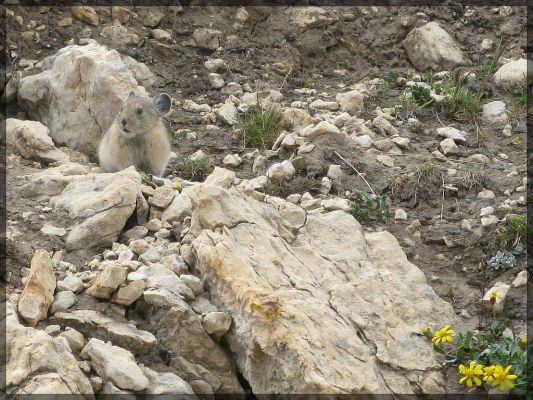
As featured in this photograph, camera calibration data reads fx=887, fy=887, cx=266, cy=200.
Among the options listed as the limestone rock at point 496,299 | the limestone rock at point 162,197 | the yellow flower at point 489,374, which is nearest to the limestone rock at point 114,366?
the limestone rock at point 162,197

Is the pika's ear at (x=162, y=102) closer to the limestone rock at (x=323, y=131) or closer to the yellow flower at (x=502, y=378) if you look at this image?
the limestone rock at (x=323, y=131)

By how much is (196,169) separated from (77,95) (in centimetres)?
200

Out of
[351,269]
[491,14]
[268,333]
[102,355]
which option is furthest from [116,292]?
[491,14]

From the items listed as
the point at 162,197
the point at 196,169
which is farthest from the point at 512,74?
the point at 162,197

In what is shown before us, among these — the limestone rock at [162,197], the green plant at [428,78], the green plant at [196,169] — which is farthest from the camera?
the green plant at [428,78]

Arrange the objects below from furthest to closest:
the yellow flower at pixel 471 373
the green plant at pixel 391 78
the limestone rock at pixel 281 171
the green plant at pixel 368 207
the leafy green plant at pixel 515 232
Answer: the green plant at pixel 391 78 < the limestone rock at pixel 281 171 < the green plant at pixel 368 207 < the leafy green plant at pixel 515 232 < the yellow flower at pixel 471 373

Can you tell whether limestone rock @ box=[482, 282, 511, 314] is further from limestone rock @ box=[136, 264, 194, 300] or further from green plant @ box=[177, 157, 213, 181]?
green plant @ box=[177, 157, 213, 181]

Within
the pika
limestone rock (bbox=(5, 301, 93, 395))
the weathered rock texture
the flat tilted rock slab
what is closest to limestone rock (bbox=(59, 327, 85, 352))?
limestone rock (bbox=(5, 301, 93, 395))

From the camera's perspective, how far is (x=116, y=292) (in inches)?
230

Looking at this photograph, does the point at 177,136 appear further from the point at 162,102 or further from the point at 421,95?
the point at 421,95

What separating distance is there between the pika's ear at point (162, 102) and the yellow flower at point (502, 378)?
481 cm

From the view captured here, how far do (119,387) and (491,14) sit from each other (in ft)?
23.5

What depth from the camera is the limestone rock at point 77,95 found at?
944 centimetres

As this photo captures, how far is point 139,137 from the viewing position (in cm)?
920
